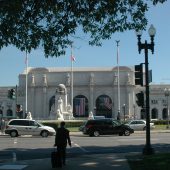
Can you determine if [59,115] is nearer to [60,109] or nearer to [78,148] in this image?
[60,109]

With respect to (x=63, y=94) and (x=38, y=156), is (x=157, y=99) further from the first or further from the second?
(x=38, y=156)

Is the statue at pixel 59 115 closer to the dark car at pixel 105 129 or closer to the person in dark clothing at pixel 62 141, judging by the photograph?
the dark car at pixel 105 129

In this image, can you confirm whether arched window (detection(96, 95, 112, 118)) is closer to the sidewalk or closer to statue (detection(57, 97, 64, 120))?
statue (detection(57, 97, 64, 120))

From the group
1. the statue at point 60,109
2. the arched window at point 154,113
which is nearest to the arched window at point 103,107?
the arched window at point 154,113

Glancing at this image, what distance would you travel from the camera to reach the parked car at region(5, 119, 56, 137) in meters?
39.1

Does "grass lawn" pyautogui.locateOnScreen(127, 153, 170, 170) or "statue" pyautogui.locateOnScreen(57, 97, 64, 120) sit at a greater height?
"statue" pyautogui.locateOnScreen(57, 97, 64, 120)

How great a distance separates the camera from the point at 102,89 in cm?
15050

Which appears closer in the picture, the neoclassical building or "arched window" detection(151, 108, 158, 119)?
the neoclassical building

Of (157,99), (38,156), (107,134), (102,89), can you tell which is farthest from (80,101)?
(38,156)

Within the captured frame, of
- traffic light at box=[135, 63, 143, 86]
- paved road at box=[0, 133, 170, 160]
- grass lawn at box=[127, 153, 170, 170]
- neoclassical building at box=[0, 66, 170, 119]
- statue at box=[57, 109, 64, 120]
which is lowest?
paved road at box=[0, 133, 170, 160]

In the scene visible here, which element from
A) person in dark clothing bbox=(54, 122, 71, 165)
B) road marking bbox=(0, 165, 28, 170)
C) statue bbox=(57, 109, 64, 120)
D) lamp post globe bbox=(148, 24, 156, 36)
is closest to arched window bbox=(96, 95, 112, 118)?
statue bbox=(57, 109, 64, 120)

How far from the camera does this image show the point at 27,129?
130ft

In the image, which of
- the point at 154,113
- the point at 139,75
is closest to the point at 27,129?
the point at 139,75

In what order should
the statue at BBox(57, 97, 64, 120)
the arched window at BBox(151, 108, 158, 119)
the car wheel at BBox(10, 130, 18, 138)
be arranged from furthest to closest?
the arched window at BBox(151, 108, 158, 119) → the statue at BBox(57, 97, 64, 120) → the car wheel at BBox(10, 130, 18, 138)
